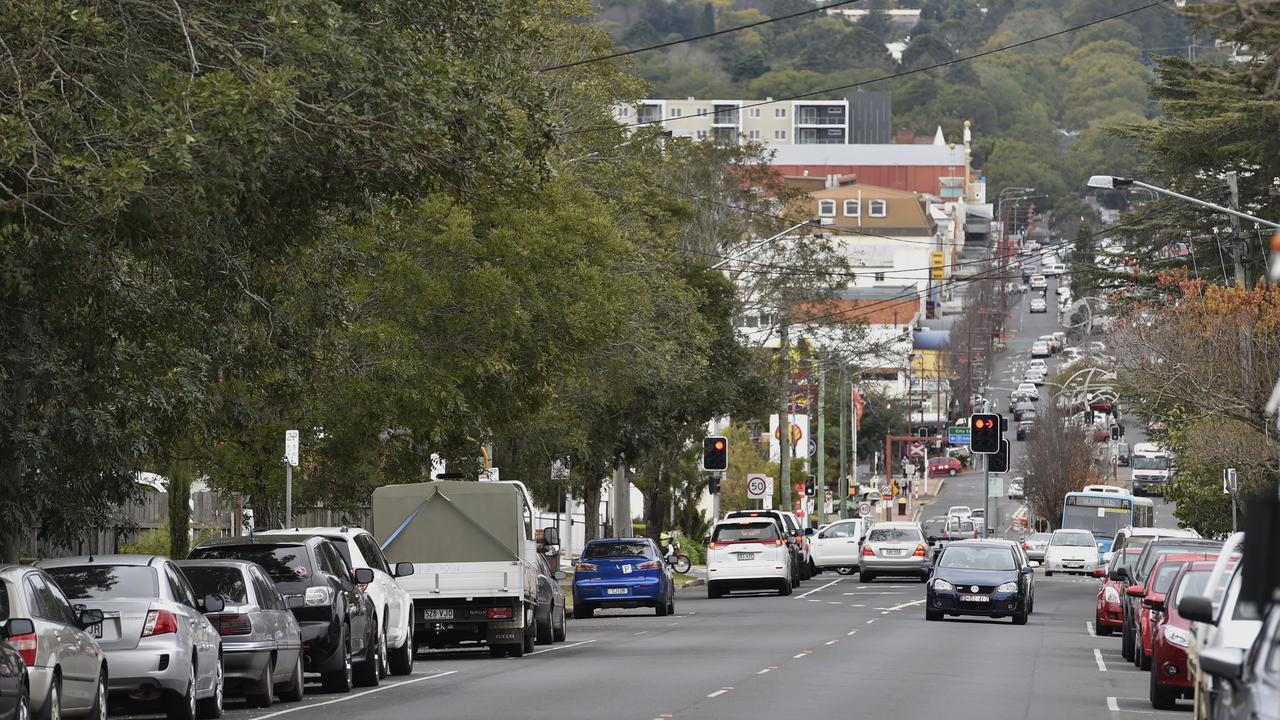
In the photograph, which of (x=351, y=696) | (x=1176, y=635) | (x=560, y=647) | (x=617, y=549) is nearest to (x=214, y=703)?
(x=351, y=696)

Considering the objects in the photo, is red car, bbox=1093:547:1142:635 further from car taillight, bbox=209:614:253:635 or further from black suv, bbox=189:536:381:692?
car taillight, bbox=209:614:253:635

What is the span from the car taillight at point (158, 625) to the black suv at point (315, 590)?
11.2 ft

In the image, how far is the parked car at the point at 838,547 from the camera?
60594 mm

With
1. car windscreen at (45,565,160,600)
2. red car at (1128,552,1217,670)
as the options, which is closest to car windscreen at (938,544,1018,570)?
red car at (1128,552,1217,670)

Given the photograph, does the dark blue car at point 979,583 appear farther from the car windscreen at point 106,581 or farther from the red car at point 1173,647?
the car windscreen at point 106,581

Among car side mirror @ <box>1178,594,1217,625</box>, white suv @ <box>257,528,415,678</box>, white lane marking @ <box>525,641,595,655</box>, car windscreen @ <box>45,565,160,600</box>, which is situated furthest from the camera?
white lane marking @ <box>525,641,595,655</box>

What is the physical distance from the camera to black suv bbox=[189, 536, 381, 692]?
20781 mm

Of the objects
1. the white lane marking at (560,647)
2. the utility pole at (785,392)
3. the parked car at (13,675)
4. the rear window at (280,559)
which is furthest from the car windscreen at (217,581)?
the utility pole at (785,392)

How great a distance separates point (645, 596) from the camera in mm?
38250

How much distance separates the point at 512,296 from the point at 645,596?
882 centimetres

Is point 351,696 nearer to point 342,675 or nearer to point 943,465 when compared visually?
point 342,675

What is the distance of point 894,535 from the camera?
53.4 m

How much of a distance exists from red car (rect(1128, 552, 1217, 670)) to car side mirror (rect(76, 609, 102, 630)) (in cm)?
1100

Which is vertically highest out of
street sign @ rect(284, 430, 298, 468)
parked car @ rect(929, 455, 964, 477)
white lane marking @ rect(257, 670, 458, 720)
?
parked car @ rect(929, 455, 964, 477)
